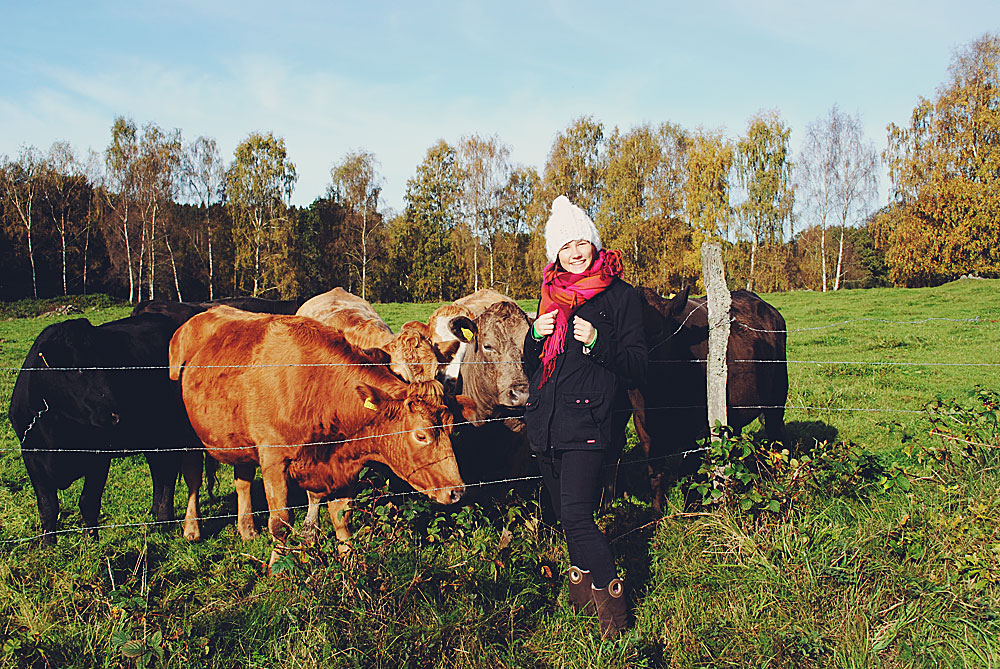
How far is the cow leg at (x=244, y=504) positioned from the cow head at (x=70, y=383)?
1.01 meters

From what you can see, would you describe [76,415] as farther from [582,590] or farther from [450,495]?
[582,590]

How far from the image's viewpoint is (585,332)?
3062 millimetres

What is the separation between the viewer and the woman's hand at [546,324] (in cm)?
320

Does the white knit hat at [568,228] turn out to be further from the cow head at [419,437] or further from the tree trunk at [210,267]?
the tree trunk at [210,267]

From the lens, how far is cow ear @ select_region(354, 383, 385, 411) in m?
4.20

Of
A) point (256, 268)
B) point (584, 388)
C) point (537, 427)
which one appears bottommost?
point (537, 427)

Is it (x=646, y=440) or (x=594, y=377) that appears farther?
(x=646, y=440)

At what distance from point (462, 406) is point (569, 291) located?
178cm

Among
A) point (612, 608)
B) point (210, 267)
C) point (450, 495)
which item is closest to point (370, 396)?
point (450, 495)

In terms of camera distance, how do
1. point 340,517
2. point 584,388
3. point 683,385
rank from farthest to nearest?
point 683,385 < point 340,517 < point 584,388

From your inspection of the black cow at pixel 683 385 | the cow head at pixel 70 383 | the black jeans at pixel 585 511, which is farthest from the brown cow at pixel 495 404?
the cow head at pixel 70 383

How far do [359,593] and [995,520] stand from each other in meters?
3.42

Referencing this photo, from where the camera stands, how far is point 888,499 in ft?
13.3

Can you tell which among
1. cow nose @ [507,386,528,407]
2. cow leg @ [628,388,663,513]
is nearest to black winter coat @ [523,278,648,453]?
cow nose @ [507,386,528,407]
